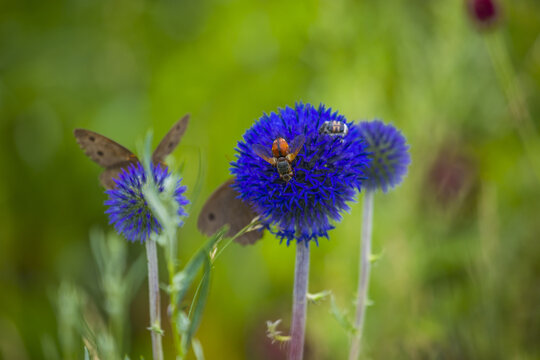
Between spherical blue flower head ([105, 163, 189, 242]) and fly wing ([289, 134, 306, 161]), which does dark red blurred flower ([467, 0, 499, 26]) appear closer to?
fly wing ([289, 134, 306, 161])

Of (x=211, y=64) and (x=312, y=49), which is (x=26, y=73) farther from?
(x=312, y=49)

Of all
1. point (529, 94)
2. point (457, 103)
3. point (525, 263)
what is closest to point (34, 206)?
point (457, 103)

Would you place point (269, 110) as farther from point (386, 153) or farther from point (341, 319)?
point (341, 319)

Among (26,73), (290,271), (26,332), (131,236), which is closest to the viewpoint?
(131,236)

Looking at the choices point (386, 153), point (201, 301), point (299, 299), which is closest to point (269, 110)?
point (386, 153)

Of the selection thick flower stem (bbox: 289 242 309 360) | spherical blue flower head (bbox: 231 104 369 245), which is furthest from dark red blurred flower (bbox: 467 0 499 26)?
thick flower stem (bbox: 289 242 309 360)

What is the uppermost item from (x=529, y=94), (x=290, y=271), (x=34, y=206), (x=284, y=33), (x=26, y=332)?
(x=284, y=33)
